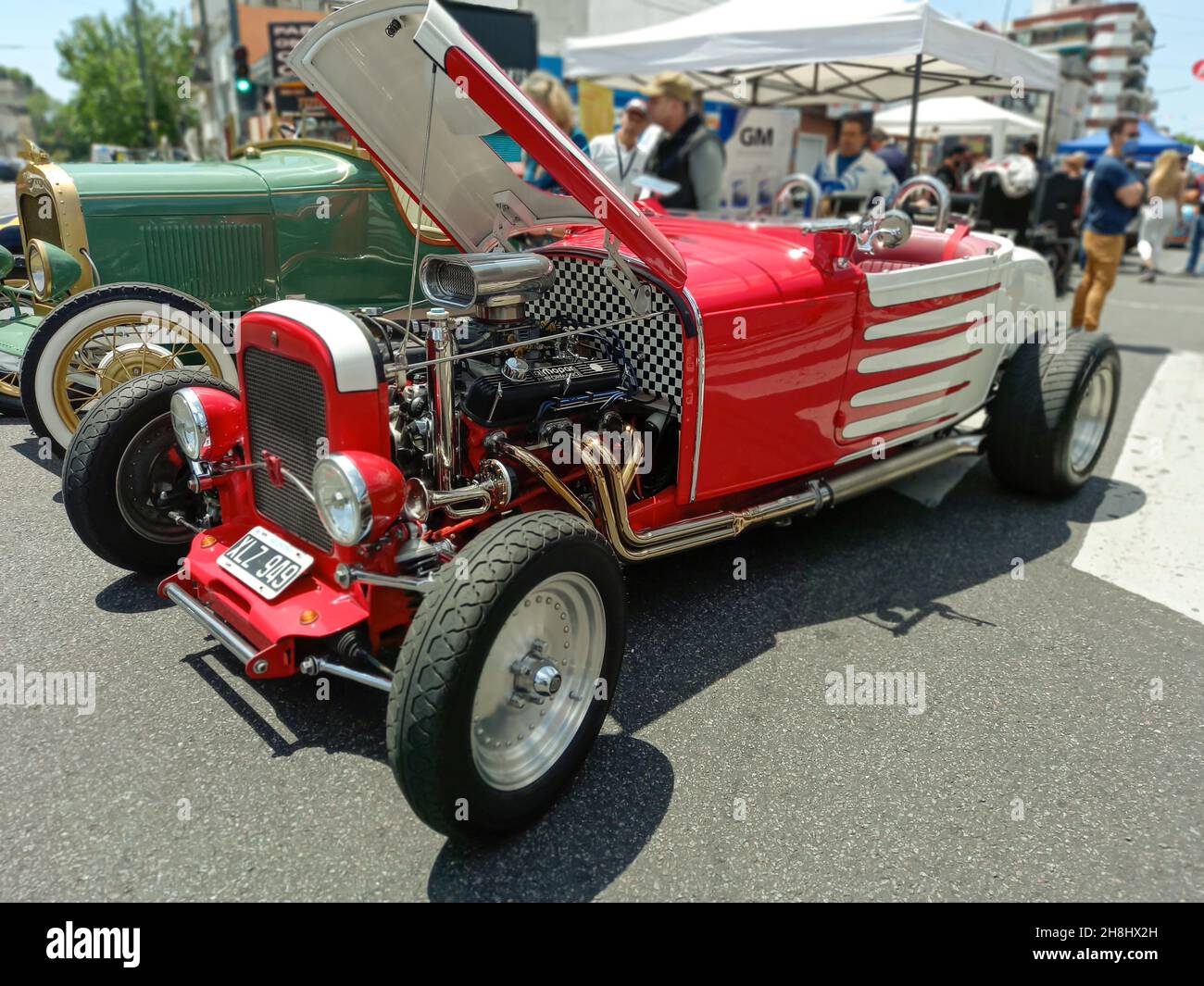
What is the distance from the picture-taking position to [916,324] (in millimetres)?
3809

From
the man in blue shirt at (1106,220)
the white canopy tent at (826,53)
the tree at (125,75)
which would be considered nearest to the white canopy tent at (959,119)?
the white canopy tent at (826,53)

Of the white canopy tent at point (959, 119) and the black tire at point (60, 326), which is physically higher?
the white canopy tent at point (959, 119)

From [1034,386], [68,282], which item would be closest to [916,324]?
[1034,386]

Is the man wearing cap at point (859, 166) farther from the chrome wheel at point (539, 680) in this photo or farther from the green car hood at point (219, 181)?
the chrome wheel at point (539, 680)

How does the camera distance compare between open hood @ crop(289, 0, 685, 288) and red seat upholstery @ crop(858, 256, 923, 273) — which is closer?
open hood @ crop(289, 0, 685, 288)

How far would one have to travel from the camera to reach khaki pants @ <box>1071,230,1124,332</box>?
8.12 metres

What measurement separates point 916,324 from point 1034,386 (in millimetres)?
994

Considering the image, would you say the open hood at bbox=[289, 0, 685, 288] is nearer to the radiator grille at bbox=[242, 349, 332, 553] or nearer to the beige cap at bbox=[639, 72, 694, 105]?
the radiator grille at bbox=[242, 349, 332, 553]

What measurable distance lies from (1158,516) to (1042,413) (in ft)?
3.02

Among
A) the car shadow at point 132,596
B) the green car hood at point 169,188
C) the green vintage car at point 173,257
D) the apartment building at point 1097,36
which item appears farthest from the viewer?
the apartment building at point 1097,36

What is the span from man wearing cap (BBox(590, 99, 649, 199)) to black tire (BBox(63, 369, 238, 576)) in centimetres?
358

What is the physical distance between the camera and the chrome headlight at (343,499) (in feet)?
7.17

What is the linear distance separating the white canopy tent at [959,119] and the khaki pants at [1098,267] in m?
7.80

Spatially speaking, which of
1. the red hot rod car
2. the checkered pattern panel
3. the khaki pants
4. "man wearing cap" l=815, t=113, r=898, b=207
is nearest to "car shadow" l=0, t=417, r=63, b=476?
the red hot rod car
